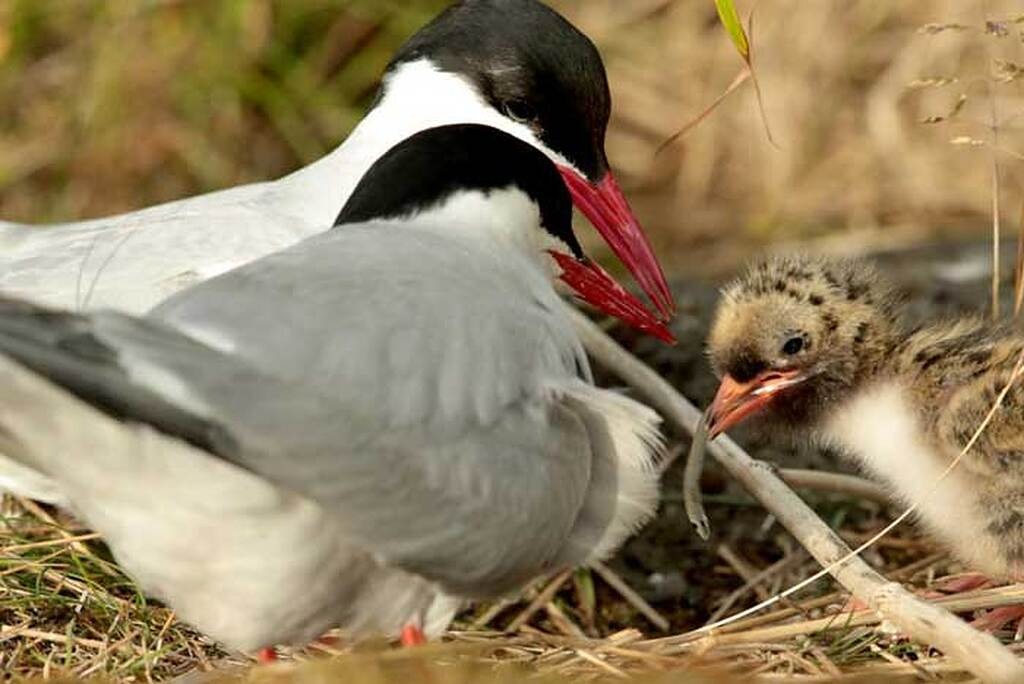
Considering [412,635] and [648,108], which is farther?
[648,108]

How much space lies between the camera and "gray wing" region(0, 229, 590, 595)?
8.80 feet

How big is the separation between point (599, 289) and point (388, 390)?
1.00m

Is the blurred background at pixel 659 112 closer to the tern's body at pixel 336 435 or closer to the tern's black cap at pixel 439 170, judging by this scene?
the tern's black cap at pixel 439 170

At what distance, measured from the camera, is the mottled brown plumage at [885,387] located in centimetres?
354

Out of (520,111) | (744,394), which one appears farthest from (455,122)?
(744,394)

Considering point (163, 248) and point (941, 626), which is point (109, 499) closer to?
point (163, 248)

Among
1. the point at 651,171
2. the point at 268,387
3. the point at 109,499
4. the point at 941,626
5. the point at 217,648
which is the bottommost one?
the point at 651,171

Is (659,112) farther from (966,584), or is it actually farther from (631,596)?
(966,584)

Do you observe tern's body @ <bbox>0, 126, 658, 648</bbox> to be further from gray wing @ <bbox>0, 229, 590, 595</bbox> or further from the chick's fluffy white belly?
the chick's fluffy white belly

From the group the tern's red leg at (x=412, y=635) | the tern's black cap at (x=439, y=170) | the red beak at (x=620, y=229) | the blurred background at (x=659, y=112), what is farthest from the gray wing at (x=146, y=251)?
the blurred background at (x=659, y=112)

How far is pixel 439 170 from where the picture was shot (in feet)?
10.9

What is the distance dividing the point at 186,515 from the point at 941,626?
1211 millimetres

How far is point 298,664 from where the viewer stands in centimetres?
301

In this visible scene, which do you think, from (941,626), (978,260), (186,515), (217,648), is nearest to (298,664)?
(186,515)
